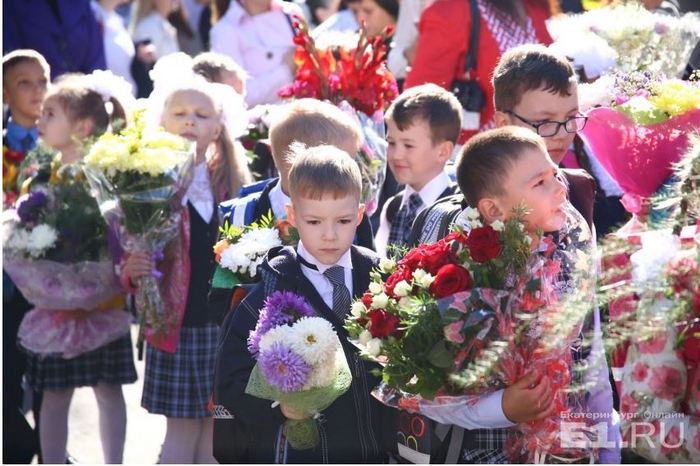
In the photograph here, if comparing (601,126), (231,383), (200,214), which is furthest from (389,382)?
(200,214)

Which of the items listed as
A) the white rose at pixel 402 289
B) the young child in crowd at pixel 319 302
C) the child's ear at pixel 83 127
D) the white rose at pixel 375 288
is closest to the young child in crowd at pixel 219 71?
the child's ear at pixel 83 127

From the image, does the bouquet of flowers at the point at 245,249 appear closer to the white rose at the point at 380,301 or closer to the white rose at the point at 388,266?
the white rose at the point at 388,266

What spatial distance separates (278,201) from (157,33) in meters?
7.59

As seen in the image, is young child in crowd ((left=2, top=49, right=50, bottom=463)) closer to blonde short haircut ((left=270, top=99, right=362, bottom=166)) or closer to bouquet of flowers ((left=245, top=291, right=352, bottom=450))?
blonde short haircut ((left=270, top=99, right=362, bottom=166))

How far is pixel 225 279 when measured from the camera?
4.35 m

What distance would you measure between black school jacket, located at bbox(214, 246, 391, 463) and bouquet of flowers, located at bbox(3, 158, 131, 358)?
2.00 m

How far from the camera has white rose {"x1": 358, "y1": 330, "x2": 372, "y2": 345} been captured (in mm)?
3404

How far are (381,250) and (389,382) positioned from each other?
6.06ft

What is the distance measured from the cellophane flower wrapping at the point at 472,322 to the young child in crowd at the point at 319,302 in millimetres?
454

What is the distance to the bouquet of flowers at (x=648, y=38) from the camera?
5426 mm

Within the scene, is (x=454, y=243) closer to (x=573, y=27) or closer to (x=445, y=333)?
(x=445, y=333)

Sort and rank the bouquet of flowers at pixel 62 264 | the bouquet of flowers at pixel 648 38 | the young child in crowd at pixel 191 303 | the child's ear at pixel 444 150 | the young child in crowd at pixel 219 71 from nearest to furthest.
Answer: the child's ear at pixel 444 150 → the bouquet of flowers at pixel 648 38 → the young child in crowd at pixel 191 303 → the bouquet of flowers at pixel 62 264 → the young child in crowd at pixel 219 71

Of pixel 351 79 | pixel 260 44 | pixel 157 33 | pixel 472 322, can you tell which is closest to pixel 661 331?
pixel 472 322

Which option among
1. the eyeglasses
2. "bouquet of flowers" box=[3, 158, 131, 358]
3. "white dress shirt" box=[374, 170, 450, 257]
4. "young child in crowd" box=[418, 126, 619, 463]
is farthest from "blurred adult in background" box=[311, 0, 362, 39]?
"young child in crowd" box=[418, 126, 619, 463]
